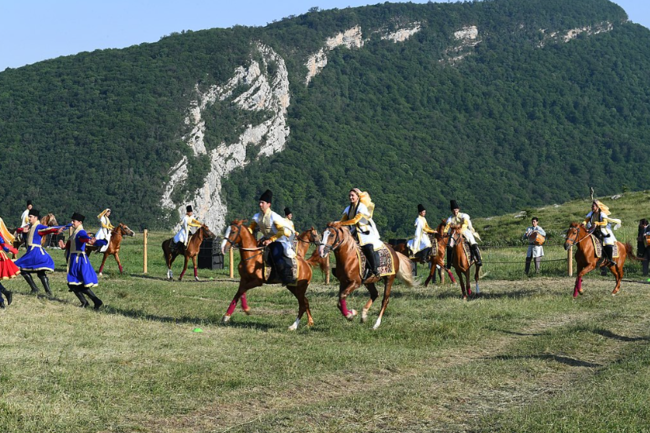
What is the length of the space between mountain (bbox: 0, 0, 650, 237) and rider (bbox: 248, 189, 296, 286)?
8023cm

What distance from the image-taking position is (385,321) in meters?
16.8

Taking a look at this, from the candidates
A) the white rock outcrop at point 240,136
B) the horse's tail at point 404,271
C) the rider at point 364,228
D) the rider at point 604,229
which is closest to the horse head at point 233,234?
the rider at point 364,228

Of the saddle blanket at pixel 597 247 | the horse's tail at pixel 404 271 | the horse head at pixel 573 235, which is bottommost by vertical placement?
the horse's tail at pixel 404 271

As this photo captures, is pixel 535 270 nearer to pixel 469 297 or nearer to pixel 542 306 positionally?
pixel 469 297

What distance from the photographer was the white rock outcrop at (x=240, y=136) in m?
110

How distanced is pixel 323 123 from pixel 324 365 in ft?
431

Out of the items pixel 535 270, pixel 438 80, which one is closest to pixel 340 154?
pixel 438 80

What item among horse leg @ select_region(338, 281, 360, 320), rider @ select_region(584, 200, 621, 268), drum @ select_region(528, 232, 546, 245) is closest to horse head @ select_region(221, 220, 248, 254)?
horse leg @ select_region(338, 281, 360, 320)

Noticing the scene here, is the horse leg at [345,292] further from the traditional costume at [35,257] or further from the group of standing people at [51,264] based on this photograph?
the traditional costume at [35,257]

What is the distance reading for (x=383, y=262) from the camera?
16.6 meters

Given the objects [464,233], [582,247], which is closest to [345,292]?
[464,233]

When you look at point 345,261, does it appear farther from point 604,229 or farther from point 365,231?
point 604,229

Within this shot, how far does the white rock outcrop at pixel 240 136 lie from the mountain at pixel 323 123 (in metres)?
0.30

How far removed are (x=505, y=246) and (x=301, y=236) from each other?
66.9ft
